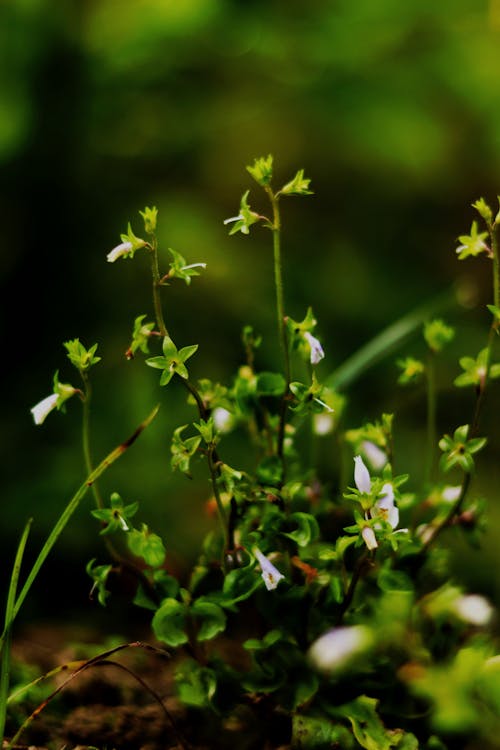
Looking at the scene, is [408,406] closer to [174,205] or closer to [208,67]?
[174,205]

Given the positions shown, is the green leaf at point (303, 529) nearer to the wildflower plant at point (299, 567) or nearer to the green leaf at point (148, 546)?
the wildflower plant at point (299, 567)

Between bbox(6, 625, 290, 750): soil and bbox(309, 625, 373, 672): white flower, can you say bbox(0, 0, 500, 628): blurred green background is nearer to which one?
bbox(6, 625, 290, 750): soil

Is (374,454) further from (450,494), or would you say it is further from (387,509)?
(387,509)

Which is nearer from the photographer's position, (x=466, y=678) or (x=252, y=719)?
(x=466, y=678)

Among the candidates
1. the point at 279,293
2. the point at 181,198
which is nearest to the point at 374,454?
the point at 279,293

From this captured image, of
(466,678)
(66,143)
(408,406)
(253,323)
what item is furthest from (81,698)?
(408,406)

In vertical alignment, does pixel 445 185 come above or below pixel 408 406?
above

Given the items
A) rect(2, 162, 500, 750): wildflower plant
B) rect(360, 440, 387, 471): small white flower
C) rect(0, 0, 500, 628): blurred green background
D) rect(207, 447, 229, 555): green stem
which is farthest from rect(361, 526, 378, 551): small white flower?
rect(0, 0, 500, 628): blurred green background
